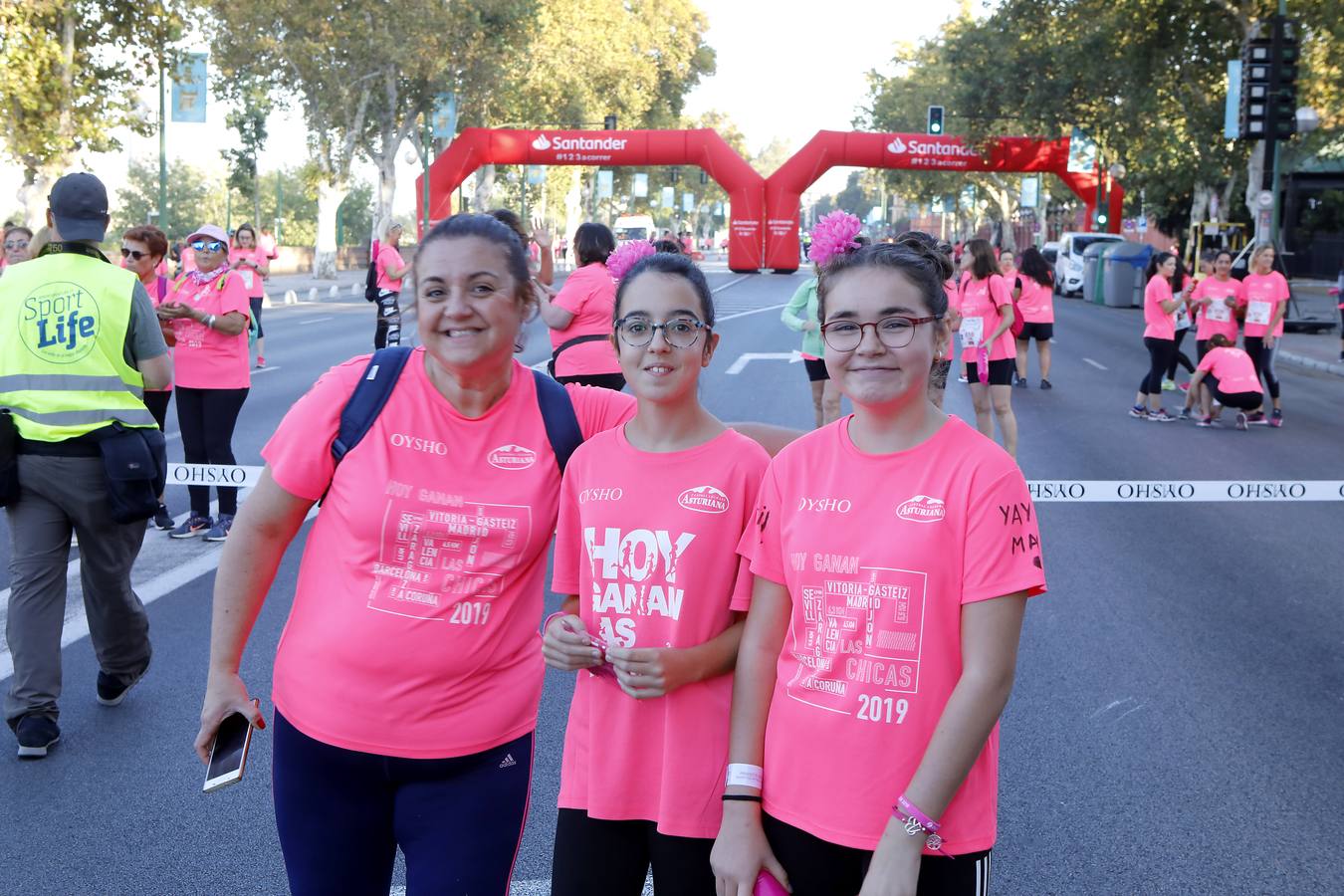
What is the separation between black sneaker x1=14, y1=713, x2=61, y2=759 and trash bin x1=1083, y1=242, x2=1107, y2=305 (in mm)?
37891

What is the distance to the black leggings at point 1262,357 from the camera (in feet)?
47.6

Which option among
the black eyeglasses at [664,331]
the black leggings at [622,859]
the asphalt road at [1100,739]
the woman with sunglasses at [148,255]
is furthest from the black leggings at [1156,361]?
the black leggings at [622,859]

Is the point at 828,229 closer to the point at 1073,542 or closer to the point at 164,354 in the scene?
the point at 164,354

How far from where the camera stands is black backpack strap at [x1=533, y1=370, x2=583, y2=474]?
106 inches

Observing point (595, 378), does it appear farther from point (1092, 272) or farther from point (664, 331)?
point (1092, 272)

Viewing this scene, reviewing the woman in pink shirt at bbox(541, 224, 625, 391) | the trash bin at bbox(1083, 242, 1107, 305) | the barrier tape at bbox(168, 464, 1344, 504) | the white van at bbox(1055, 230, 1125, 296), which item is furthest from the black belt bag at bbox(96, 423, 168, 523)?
the white van at bbox(1055, 230, 1125, 296)

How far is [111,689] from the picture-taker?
5.33 meters

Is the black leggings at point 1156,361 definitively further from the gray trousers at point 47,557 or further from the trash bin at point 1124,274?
the trash bin at point 1124,274

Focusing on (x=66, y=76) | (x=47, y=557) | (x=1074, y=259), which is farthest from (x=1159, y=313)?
(x=1074, y=259)

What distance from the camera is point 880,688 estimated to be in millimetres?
2266

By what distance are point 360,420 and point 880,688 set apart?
43.9 inches

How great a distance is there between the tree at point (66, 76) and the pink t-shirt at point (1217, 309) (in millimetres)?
21521

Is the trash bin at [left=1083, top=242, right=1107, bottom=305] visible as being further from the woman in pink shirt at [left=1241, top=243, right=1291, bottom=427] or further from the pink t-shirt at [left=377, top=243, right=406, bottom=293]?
→ the pink t-shirt at [left=377, top=243, right=406, bottom=293]

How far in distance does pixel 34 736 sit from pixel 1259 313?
13.2 m
